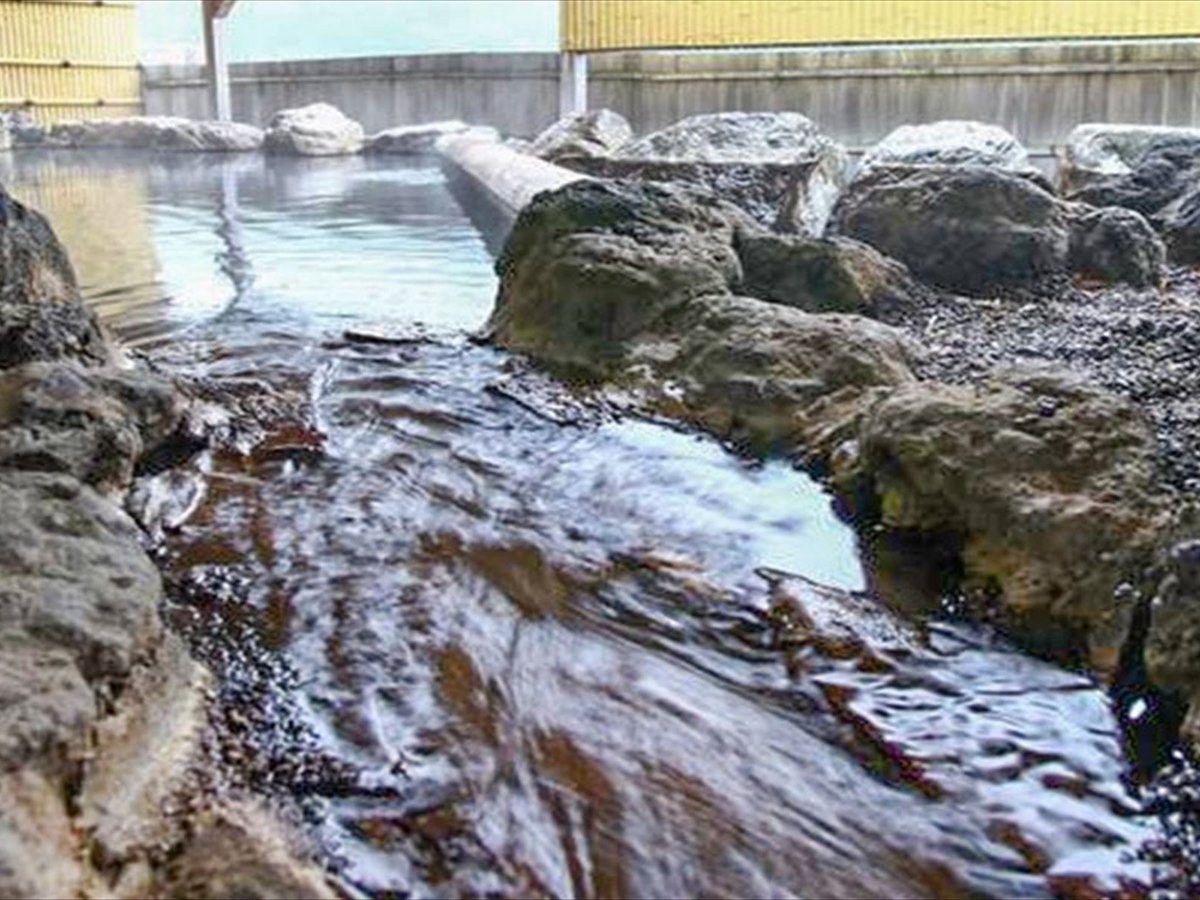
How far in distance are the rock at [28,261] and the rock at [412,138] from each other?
13.3 m

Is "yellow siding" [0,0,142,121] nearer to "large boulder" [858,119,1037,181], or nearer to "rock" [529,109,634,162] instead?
"rock" [529,109,634,162]

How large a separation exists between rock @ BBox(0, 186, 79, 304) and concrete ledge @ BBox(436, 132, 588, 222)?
303cm

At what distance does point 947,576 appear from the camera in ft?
9.34

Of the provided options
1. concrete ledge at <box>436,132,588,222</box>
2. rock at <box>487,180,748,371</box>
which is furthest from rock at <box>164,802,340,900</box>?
concrete ledge at <box>436,132,588,222</box>

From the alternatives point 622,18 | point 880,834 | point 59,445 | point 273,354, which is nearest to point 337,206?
point 622,18

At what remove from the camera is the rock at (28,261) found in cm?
423

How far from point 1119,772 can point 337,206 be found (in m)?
10.1

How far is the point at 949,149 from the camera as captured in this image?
912 centimetres

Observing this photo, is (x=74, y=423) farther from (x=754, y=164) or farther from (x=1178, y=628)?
(x=754, y=164)

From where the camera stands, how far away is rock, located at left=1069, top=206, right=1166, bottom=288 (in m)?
5.86

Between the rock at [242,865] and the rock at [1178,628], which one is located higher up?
the rock at [1178,628]

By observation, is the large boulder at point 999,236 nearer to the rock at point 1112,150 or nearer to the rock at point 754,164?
the rock at point 754,164

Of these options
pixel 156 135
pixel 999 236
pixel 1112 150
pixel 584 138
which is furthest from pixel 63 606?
pixel 156 135

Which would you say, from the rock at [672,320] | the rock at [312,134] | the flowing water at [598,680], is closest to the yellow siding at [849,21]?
the rock at [312,134]
